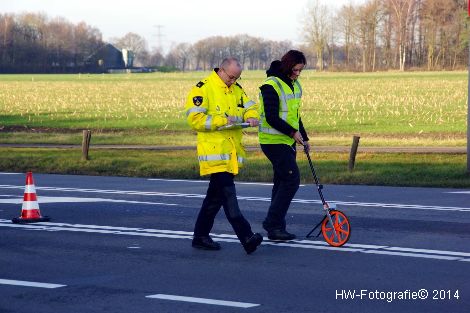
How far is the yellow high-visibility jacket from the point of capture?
31.4 feet

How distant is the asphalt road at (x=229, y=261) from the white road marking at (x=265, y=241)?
13 mm

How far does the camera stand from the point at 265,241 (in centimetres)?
1051

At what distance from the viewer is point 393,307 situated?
717cm

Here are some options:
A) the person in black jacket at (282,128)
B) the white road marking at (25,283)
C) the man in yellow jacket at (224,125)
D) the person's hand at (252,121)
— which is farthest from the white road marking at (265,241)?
the white road marking at (25,283)

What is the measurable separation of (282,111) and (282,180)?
73 cm

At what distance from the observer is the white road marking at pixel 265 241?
940 cm

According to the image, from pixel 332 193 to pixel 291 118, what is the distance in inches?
208

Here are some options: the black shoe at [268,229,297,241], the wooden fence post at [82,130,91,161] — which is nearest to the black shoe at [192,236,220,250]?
the black shoe at [268,229,297,241]

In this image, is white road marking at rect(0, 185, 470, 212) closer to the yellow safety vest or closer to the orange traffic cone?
the orange traffic cone

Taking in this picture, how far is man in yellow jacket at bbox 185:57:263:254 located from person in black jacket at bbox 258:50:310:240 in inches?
15.0

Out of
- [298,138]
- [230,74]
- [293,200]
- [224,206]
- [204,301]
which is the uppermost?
[230,74]

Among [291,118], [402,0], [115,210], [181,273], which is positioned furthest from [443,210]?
[402,0]

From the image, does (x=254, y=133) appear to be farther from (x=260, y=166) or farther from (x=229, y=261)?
(x=229, y=261)

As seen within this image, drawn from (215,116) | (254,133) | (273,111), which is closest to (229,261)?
(215,116)
